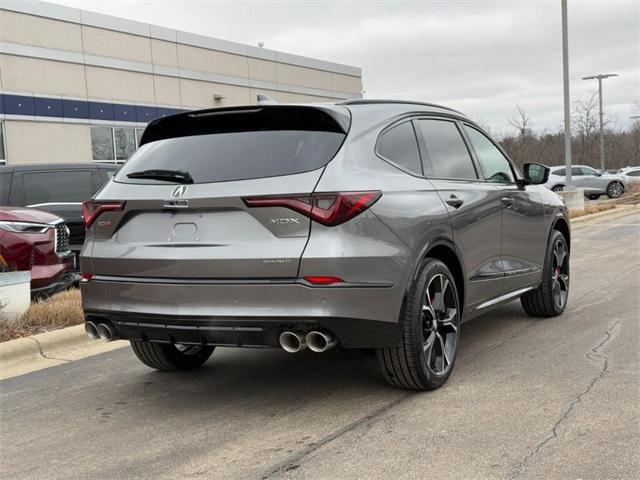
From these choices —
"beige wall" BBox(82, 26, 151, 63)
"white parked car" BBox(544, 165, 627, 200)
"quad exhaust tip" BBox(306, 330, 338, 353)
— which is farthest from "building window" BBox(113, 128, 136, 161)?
"quad exhaust tip" BBox(306, 330, 338, 353)

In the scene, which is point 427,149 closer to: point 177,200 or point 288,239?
point 288,239

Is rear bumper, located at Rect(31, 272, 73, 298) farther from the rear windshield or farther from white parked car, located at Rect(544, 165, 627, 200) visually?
white parked car, located at Rect(544, 165, 627, 200)

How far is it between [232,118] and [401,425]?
1.99 meters

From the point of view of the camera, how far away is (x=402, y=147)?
4.46 metres

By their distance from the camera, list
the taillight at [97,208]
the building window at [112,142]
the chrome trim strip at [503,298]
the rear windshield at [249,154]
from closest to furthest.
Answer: the rear windshield at [249,154] < the taillight at [97,208] < the chrome trim strip at [503,298] < the building window at [112,142]

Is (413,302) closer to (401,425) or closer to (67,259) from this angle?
(401,425)

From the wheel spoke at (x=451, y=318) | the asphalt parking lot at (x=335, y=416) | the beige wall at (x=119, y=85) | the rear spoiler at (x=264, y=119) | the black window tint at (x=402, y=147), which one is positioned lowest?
the asphalt parking lot at (x=335, y=416)

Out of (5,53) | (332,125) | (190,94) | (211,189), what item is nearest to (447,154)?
(332,125)

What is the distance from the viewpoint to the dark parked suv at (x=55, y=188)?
362 inches

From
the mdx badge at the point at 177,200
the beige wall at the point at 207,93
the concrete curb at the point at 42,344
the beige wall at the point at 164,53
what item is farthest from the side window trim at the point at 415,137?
the beige wall at the point at 207,93

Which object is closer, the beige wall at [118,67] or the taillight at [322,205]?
the taillight at [322,205]

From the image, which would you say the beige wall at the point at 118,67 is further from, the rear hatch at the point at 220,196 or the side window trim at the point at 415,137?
the side window trim at the point at 415,137

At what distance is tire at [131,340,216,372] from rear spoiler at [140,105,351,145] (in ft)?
4.89

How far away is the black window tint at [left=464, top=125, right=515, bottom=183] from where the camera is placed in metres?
5.50
